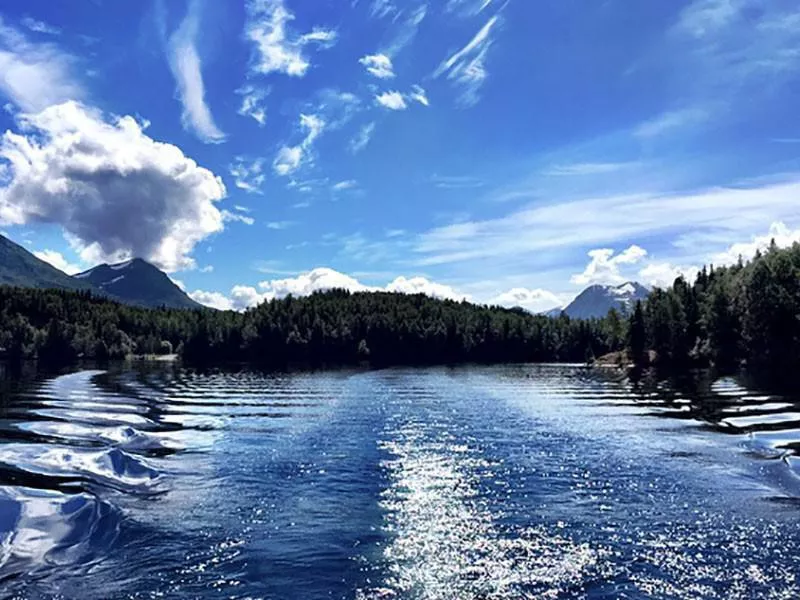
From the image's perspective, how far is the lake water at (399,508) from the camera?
17.6 m

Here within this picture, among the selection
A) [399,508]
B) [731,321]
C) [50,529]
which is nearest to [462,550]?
[399,508]

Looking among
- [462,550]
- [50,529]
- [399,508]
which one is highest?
[50,529]

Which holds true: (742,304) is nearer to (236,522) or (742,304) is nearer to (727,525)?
(727,525)

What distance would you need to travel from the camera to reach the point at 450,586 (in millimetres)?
17297

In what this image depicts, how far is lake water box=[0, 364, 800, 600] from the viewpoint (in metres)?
17.6

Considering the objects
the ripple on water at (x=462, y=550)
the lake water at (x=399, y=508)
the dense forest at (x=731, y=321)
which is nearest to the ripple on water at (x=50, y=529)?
the lake water at (x=399, y=508)

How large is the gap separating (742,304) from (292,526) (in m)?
126

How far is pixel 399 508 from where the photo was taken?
24953 millimetres

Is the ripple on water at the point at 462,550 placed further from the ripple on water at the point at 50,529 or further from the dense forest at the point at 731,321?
the dense forest at the point at 731,321

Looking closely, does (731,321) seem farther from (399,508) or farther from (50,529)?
(50,529)

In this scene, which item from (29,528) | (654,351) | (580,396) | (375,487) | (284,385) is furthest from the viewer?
(654,351)

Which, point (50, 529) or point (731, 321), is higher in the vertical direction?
point (731, 321)

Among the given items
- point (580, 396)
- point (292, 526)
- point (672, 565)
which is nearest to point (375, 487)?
point (292, 526)

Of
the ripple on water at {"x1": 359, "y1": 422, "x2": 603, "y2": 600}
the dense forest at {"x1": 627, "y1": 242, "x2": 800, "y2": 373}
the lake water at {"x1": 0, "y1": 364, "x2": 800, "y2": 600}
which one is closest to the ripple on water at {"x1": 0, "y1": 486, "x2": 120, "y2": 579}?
the lake water at {"x1": 0, "y1": 364, "x2": 800, "y2": 600}
